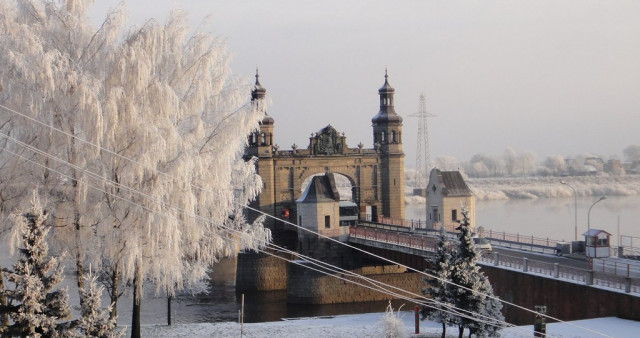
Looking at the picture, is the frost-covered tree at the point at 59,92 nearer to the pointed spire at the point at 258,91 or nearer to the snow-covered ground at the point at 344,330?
the snow-covered ground at the point at 344,330

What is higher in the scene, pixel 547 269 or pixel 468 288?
pixel 547 269

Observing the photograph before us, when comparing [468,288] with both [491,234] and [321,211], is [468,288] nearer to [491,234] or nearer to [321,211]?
[491,234]

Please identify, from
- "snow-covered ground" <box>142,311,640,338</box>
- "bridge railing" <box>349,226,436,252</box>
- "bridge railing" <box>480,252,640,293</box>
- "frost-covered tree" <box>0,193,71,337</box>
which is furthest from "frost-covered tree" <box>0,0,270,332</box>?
"bridge railing" <box>349,226,436,252</box>

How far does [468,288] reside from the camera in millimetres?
26656

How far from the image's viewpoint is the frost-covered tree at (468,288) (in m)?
26.6

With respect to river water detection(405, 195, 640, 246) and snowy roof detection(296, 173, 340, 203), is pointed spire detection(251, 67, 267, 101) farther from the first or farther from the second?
river water detection(405, 195, 640, 246)

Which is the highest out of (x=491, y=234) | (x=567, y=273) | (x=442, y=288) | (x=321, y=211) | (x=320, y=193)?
(x=320, y=193)

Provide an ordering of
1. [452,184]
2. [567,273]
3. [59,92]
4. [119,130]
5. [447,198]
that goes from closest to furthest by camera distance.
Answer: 1. [59,92]
2. [119,130]
3. [567,273]
4. [447,198]
5. [452,184]

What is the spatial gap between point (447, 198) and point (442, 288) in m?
22.9

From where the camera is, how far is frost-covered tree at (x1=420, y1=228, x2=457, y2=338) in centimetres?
2731

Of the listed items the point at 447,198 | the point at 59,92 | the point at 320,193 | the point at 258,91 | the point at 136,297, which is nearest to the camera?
the point at 59,92

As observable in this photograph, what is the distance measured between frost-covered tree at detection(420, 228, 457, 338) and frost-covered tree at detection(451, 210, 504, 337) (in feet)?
0.83

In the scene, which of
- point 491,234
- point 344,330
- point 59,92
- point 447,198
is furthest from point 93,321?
point 447,198

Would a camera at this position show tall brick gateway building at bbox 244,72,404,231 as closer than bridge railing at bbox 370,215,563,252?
No
